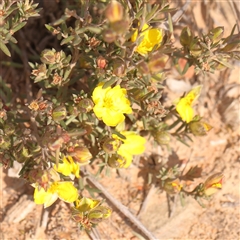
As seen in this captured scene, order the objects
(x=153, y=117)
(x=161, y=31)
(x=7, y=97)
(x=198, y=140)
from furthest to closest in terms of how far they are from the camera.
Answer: (x=198, y=140) → (x=7, y=97) → (x=153, y=117) → (x=161, y=31)

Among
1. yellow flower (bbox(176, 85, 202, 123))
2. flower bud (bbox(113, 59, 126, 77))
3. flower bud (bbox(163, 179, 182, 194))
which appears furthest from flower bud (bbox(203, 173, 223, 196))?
flower bud (bbox(113, 59, 126, 77))

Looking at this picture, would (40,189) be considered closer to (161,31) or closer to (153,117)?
(153,117)

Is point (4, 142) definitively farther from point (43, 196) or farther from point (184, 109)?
point (184, 109)

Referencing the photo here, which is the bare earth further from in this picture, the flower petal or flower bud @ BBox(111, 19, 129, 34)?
flower bud @ BBox(111, 19, 129, 34)

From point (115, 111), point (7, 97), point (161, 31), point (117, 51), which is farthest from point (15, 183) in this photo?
point (161, 31)

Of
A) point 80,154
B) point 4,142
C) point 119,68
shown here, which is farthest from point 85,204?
point 119,68

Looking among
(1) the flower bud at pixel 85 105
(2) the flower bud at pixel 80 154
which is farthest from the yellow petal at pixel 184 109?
(2) the flower bud at pixel 80 154
